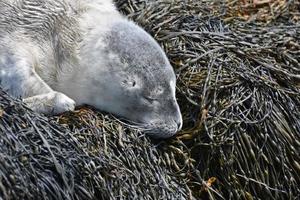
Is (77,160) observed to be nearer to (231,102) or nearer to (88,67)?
(88,67)

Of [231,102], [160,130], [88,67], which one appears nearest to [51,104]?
[88,67]

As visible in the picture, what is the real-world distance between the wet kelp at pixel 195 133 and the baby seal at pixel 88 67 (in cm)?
10

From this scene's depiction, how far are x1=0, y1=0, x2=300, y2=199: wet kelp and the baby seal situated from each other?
0.10m

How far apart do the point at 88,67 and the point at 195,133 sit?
57 centimetres

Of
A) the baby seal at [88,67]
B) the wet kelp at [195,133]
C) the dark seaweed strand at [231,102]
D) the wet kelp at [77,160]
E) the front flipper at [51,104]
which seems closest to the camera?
the wet kelp at [77,160]

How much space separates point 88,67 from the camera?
3.84 m

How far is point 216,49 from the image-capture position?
4387mm

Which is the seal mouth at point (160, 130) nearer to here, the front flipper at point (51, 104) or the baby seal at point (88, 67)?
the baby seal at point (88, 67)

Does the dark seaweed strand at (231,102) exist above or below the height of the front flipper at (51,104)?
below

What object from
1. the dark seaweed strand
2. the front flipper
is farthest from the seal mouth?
the front flipper

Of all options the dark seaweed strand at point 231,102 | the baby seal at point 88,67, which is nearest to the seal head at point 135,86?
the baby seal at point 88,67

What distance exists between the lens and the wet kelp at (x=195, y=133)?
337 cm

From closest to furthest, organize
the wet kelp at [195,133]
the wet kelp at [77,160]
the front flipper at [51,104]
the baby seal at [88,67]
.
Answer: the wet kelp at [77,160], the wet kelp at [195,133], the front flipper at [51,104], the baby seal at [88,67]

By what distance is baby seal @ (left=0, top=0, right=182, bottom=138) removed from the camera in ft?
12.3
